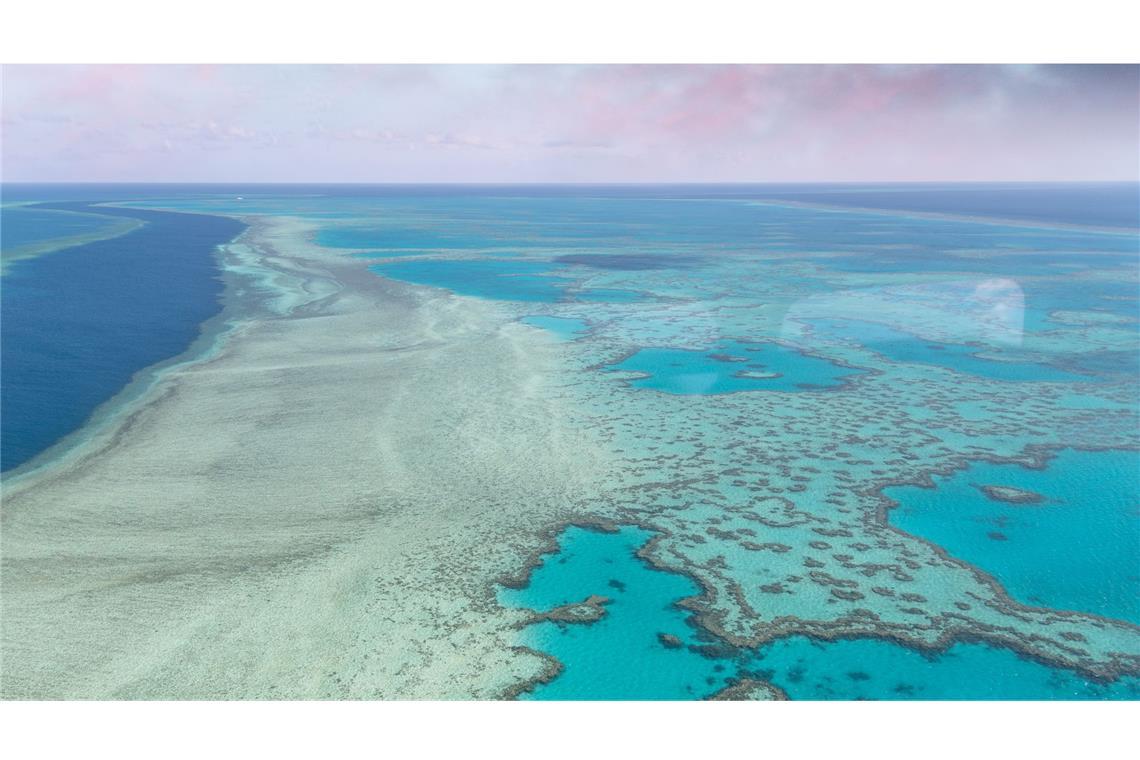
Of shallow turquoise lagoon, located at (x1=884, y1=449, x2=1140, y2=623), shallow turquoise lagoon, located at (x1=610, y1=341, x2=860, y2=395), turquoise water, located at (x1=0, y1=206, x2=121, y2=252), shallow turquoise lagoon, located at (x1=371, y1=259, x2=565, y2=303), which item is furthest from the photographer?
turquoise water, located at (x1=0, y1=206, x2=121, y2=252)

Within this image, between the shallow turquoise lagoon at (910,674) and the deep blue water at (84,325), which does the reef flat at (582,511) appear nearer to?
the shallow turquoise lagoon at (910,674)

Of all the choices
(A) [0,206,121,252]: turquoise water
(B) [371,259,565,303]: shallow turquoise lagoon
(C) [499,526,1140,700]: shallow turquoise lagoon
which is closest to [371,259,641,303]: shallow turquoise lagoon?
(B) [371,259,565,303]: shallow turquoise lagoon

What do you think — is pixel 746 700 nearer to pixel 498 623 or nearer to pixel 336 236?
pixel 498 623

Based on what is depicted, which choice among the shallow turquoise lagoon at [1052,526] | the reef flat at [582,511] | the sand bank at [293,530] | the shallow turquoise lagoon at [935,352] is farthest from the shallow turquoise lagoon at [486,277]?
the shallow turquoise lagoon at [1052,526]

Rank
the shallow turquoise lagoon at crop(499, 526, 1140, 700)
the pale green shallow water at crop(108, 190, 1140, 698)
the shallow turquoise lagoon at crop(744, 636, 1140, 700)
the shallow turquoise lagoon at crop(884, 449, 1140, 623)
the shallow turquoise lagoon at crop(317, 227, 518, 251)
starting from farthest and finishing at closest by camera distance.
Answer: the shallow turquoise lagoon at crop(317, 227, 518, 251) < the shallow turquoise lagoon at crop(884, 449, 1140, 623) < the pale green shallow water at crop(108, 190, 1140, 698) < the shallow turquoise lagoon at crop(499, 526, 1140, 700) < the shallow turquoise lagoon at crop(744, 636, 1140, 700)

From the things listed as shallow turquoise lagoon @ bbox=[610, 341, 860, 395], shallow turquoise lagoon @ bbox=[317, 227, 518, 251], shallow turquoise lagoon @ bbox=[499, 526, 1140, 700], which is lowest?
shallow turquoise lagoon @ bbox=[499, 526, 1140, 700]

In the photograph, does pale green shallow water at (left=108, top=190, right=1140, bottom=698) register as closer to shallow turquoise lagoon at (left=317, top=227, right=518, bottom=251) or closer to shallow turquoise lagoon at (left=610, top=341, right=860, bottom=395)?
shallow turquoise lagoon at (left=610, top=341, right=860, bottom=395)

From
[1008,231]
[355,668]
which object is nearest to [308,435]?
[355,668]

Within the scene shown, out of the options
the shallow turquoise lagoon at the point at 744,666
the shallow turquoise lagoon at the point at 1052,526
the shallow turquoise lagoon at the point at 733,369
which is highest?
the shallow turquoise lagoon at the point at 733,369
